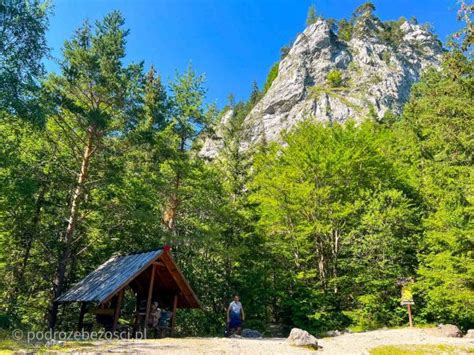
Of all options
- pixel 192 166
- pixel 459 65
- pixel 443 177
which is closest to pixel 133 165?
pixel 192 166

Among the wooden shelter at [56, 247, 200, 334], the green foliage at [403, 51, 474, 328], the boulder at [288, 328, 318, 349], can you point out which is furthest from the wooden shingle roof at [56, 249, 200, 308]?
the green foliage at [403, 51, 474, 328]

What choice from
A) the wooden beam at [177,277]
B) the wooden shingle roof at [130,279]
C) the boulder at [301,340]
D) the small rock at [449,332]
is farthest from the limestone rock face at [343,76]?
the boulder at [301,340]

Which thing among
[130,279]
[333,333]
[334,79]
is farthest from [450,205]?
[334,79]

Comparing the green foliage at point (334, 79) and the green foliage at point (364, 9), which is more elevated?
the green foliage at point (364, 9)

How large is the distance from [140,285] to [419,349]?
9.52 metres

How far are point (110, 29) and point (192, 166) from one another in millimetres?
7530

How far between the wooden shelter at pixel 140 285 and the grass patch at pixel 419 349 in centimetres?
618

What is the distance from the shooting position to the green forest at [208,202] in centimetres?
1529

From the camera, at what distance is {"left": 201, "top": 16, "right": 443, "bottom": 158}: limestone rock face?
64.2 m

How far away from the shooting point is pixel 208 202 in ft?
65.1

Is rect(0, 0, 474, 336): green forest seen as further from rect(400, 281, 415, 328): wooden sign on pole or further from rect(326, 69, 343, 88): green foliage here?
rect(326, 69, 343, 88): green foliage

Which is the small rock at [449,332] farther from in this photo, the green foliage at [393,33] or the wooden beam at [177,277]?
the green foliage at [393,33]

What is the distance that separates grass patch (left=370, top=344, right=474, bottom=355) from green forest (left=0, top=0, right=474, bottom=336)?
565 centimetres

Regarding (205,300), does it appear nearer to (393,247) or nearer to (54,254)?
(54,254)
